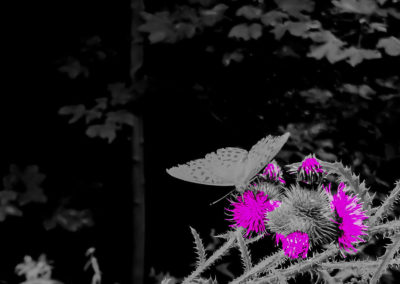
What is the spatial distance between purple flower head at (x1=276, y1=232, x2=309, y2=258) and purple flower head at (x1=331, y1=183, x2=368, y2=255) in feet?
0.24

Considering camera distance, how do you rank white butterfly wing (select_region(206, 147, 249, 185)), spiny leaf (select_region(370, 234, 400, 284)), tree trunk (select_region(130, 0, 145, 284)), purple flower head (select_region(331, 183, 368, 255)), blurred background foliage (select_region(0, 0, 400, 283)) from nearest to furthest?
→ spiny leaf (select_region(370, 234, 400, 284)), purple flower head (select_region(331, 183, 368, 255)), white butterfly wing (select_region(206, 147, 249, 185)), blurred background foliage (select_region(0, 0, 400, 283)), tree trunk (select_region(130, 0, 145, 284))

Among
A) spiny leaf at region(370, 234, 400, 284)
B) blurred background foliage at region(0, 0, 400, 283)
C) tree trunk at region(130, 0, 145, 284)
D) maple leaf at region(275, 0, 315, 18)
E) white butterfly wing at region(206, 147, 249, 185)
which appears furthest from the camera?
tree trunk at region(130, 0, 145, 284)

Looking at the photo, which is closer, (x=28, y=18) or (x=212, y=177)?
(x=212, y=177)

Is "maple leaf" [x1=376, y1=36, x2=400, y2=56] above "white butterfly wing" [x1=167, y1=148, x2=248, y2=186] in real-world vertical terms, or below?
below

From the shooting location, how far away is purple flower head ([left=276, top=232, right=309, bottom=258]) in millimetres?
882

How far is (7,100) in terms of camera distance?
272cm

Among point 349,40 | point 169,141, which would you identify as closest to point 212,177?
point 349,40

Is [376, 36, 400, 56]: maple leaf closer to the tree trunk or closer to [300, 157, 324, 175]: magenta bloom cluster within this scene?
the tree trunk

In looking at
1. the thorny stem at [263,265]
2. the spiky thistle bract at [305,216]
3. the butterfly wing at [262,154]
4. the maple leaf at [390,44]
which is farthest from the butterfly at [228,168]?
the maple leaf at [390,44]

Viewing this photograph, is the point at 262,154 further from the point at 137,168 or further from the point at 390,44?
the point at 137,168

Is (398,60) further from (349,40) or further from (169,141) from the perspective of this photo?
(169,141)

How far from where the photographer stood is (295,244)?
2.96 feet

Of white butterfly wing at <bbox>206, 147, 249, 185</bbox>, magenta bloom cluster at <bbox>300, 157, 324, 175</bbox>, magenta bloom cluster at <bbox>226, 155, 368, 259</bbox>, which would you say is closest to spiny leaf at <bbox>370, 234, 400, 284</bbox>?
magenta bloom cluster at <bbox>226, 155, 368, 259</bbox>

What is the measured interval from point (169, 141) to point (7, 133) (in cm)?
100
